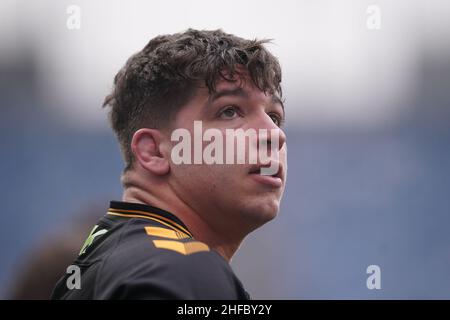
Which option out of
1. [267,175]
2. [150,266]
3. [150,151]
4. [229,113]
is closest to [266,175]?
[267,175]

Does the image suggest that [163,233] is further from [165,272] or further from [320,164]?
[320,164]

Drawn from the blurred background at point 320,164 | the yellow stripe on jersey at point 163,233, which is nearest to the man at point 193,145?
the yellow stripe on jersey at point 163,233

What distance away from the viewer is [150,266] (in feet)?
4.38

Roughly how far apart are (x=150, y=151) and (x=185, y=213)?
0.68ft

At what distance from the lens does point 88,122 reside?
714 centimetres

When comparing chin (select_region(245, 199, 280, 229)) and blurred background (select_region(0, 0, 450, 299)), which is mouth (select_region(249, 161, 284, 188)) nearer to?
chin (select_region(245, 199, 280, 229))

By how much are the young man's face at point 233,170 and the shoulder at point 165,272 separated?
0.89ft

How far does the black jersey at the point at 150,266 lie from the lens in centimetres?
130

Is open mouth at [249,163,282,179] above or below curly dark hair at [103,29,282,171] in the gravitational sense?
below

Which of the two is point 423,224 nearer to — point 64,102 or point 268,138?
point 64,102

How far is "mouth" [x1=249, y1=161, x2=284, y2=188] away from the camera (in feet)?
5.72

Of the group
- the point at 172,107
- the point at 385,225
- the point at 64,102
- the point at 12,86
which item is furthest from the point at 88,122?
the point at 172,107

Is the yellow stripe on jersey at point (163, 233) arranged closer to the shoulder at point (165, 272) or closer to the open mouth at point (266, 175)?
the shoulder at point (165, 272)

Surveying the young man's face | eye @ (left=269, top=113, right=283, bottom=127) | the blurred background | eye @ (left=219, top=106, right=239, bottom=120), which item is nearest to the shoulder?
the young man's face
